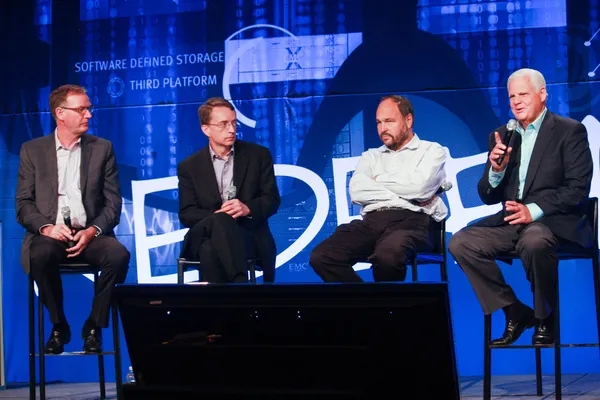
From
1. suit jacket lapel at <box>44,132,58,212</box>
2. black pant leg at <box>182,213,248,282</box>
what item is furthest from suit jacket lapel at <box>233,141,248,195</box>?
suit jacket lapel at <box>44,132,58,212</box>

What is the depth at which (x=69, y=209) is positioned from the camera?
371 centimetres

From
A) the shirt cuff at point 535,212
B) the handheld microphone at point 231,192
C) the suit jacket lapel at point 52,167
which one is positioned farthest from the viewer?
the suit jacket lapel at point 52,167

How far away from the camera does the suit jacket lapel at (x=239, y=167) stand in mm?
4000

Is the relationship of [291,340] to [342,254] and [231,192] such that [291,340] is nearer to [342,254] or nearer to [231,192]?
[342,254]

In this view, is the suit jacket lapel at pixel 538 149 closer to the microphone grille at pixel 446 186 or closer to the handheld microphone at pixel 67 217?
the microphone grille at pixel 446 186

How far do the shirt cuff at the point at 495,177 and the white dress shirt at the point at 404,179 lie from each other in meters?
0.28

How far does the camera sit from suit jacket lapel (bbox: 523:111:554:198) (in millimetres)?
3473

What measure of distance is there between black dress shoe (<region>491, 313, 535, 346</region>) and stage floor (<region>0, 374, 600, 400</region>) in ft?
1.41

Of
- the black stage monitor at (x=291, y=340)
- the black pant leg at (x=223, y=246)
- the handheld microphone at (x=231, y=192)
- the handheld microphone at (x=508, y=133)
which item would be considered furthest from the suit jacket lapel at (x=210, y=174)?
the black stage monitor at (x=291, y=340)

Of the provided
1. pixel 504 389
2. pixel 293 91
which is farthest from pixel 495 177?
pixel 293 91

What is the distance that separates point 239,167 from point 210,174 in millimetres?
151

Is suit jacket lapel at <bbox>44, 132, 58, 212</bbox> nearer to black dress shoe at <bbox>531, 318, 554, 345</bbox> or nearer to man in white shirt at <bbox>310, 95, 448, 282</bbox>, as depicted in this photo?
man in white shirt at <bbox>310, 95, 448, 282</bbox>

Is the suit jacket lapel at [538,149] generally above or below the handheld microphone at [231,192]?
above

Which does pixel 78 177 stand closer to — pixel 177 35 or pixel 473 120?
pixel 177 35
